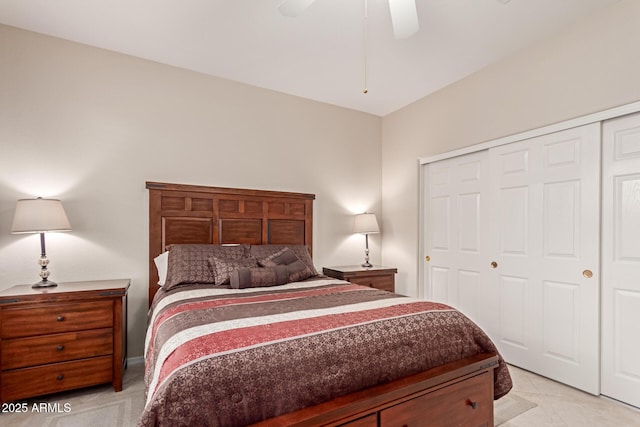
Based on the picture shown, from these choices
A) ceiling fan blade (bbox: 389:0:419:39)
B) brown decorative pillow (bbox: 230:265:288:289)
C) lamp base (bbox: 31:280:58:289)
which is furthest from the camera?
brown decorative pillow (bbox: 230:265:288:289)

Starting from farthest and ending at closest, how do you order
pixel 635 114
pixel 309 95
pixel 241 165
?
pixel 309 95, pixel 241 165, pixel 635 114

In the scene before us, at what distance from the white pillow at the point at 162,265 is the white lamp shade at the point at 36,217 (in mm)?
717

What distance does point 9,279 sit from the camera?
2.52m

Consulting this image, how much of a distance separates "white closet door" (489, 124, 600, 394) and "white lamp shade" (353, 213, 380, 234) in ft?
4.31

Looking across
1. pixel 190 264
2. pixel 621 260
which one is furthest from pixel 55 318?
pixel 621 260

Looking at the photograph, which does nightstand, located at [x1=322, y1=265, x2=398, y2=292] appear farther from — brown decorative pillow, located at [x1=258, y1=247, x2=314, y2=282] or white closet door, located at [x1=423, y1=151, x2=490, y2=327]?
brown decorative pillow, located at [x1=258, y1=247, x2=314, y2=282]

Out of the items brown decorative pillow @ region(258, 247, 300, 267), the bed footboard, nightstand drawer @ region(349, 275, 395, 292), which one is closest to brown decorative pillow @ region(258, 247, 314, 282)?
brown decorative pillow @ region(258, 247, 300, 267)

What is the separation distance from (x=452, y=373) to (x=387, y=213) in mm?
2885

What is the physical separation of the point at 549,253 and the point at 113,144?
3861 mm

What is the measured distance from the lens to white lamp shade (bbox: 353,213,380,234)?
3915mm

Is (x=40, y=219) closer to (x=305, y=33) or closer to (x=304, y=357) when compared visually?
(x=304, y=357)

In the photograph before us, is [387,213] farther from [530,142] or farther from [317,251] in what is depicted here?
[530,142]

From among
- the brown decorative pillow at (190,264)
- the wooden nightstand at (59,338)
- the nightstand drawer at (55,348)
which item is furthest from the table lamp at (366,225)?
the nightstand drawer at (55,348)

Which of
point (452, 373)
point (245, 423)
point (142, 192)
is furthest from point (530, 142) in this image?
point (142, 192)
